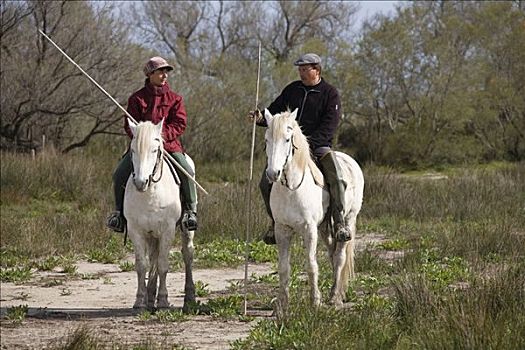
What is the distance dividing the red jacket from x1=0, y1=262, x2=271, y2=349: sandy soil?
1.78 metres

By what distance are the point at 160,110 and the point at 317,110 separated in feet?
5.20

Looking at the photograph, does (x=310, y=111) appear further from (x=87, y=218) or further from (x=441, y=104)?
(x=441, y=104)

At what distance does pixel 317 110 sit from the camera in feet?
28.7

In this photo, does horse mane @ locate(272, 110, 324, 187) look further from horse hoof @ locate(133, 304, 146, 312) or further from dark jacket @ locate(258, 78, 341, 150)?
horse hoof @ locate(133, 304, 146, 312)

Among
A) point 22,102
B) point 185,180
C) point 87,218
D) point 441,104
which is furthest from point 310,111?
point 441,104

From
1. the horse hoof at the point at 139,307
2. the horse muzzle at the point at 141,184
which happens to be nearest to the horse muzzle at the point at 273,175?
the horse muzzle at the point at 141,184

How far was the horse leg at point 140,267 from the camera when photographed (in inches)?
338

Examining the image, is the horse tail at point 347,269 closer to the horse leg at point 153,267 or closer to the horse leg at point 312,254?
the horse leg at point 312,254

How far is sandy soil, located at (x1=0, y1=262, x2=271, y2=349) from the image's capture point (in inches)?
291

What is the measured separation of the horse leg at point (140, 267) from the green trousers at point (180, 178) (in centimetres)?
41

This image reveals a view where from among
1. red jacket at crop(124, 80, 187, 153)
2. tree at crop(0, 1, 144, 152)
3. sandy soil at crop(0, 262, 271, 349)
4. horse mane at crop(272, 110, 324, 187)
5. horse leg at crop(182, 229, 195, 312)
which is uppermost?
tree at crop(0, 1, 144, 152)

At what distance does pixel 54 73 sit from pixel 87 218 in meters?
8.96

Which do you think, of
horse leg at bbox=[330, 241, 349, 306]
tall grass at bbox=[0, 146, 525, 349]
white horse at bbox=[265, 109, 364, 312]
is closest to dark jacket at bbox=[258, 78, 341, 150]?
white horse at bbox=[265, 109, 364, 312]

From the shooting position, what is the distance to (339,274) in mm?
8859
